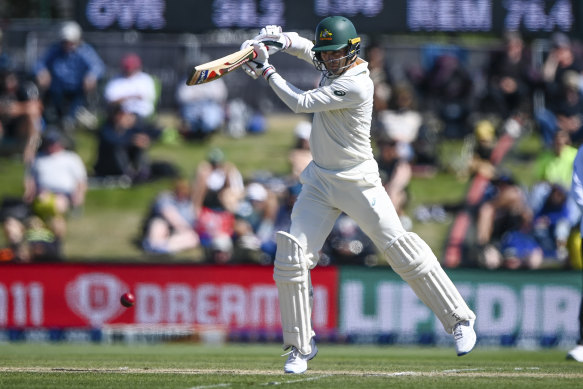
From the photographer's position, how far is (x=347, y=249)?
495 inches

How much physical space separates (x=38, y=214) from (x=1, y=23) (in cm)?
352

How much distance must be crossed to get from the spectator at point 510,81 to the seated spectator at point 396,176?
2.06 metres

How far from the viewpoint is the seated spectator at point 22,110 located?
48.3 feet

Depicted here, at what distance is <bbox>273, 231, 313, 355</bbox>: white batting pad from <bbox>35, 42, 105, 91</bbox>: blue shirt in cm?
899

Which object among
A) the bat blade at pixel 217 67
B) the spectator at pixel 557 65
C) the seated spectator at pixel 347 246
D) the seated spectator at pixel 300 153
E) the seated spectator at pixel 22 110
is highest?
the bat blade at pixel 217 67

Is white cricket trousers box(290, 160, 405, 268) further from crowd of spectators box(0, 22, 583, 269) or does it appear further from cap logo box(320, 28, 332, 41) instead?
crowd of spectators box(0, 22, 583, 269)

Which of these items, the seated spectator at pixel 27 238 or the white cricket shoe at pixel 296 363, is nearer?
the white cricket shoe at pixel 296 363

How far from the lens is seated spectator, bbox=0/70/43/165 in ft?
48.3

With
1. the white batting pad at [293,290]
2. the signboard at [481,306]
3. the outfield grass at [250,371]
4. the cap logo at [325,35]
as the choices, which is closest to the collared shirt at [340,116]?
the cap logo at [325,35]

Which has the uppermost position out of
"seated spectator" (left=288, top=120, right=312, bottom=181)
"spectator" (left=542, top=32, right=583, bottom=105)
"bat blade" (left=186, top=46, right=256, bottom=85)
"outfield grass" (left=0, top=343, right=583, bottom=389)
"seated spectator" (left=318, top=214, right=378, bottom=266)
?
"bat blade" (left=186, top=46, right=256, bottom=85)

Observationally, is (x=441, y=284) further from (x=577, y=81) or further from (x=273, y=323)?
(x=577, y=81)

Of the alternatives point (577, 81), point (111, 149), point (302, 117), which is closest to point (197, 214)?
point (111, 149)

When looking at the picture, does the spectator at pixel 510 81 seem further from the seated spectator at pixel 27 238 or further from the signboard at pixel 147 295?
the seated spectator at pixel 27 238

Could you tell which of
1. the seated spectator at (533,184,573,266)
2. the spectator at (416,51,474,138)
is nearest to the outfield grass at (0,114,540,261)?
the spectator at (416,51,474,138)
